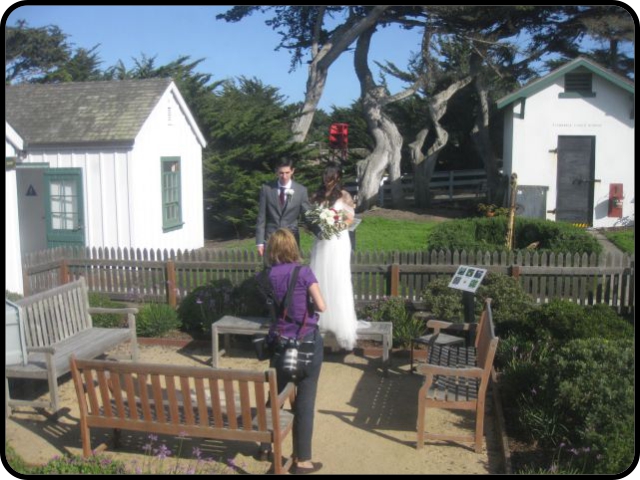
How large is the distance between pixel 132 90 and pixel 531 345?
11.4 meters

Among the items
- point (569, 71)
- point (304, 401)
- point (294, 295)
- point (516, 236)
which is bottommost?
point (304, 401)

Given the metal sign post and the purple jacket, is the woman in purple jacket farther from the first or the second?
the metal sign post

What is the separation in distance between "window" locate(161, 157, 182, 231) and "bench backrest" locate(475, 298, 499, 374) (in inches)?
410

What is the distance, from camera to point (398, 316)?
8.75 m

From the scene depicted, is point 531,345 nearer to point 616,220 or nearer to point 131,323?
point 131,323

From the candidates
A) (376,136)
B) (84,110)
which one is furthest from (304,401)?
(376,136)

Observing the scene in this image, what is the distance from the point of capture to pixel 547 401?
5.66 metres

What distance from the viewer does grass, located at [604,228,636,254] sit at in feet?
55.9

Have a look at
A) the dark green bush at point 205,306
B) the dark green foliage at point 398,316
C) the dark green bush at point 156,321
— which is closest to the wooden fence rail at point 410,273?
the dark green foliage at point 398,316

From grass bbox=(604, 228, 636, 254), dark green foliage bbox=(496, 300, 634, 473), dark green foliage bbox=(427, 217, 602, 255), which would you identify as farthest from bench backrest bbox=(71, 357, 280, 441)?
grass bbox=(604, 228, 636, 254)

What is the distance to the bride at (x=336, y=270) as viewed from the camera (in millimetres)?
7660

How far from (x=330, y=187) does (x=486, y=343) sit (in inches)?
107

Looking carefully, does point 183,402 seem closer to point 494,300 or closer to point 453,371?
point 453,371

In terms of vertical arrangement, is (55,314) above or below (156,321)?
above
